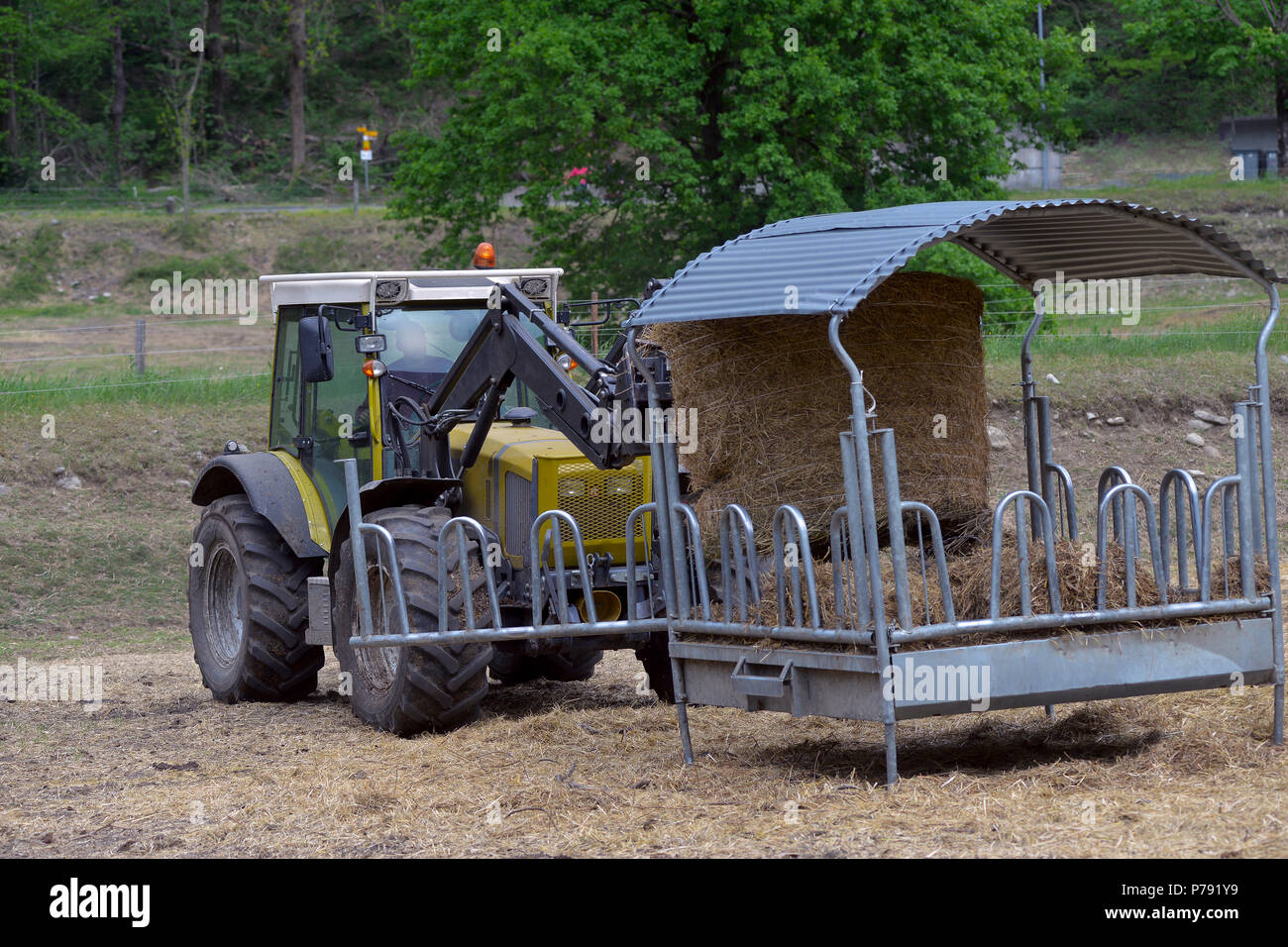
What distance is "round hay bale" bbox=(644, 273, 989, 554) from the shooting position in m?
6.80

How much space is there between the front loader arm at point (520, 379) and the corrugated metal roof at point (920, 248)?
0.86 metres

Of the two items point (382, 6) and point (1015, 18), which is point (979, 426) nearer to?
point (1015, 18)

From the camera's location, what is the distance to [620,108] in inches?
817

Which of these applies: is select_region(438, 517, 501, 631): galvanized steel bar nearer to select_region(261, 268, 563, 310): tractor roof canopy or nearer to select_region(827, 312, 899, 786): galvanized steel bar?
select_region(261, 268, 563, 310): tractor roof canopy

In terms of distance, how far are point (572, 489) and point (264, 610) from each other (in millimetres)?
2244

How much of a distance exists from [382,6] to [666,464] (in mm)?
48701

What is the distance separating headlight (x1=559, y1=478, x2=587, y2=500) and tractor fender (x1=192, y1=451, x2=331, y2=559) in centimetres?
169

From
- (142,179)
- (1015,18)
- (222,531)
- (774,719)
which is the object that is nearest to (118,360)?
(1015,18)

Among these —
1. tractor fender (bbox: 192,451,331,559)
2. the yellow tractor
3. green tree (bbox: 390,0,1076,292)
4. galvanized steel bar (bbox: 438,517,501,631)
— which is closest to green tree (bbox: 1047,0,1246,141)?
green tree (bbox: 390,0,1076,292)

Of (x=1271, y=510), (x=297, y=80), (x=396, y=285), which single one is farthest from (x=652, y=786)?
(x=297, y=80)

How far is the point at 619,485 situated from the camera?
27.1ft

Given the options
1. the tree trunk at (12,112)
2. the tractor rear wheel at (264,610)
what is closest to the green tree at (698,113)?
the tractor rear wheel at (264,610)

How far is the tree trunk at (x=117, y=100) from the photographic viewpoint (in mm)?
49469

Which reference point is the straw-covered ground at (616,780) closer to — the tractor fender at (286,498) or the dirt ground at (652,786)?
the dirt ground at (652,786)
